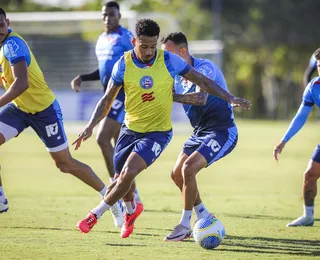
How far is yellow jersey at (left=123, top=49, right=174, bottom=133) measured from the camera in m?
9.21

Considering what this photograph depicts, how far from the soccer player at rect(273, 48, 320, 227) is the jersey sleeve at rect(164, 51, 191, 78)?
2104 mm

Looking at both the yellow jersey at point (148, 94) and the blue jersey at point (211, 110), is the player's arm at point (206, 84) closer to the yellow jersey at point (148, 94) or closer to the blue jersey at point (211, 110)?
the yellow jersey at point (148, 94)

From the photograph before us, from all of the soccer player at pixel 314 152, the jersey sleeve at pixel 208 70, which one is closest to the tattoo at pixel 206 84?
the jersey sleeve at pixel 208 70

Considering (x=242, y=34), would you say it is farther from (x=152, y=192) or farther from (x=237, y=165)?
(x=152, y=192)

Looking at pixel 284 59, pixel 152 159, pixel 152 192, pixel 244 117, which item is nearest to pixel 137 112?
pixel 152 159

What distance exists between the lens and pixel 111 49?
12734 millimetres

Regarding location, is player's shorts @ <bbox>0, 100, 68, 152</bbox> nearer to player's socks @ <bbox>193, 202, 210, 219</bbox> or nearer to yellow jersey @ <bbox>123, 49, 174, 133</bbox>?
yellow jersey @ <bbox>123, 49, 174, 133</bbox>

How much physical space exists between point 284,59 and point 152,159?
182 feet

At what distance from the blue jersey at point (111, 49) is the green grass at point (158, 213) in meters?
2.14

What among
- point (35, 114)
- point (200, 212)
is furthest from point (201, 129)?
point (35, 114)

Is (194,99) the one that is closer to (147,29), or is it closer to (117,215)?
(147,29)

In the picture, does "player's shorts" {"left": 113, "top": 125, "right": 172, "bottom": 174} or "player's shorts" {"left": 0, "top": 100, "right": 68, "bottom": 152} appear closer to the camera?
"player's shorts" {"left": 113, "top": 125, "right": 172, "bottom": 174}

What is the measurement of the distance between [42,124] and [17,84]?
0.85 meters

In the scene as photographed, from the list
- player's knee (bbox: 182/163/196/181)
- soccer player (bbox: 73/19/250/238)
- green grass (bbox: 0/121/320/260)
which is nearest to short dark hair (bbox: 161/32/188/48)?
soccer player (bbox: 73/19/250/238)
